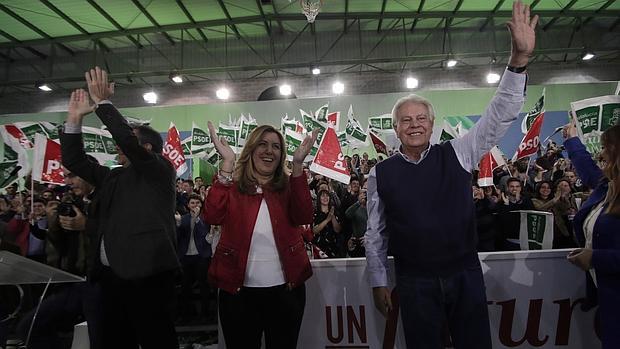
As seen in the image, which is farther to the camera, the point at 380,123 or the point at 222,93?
the point at 222,93

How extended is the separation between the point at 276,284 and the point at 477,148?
1.20 meters

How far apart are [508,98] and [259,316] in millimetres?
1575

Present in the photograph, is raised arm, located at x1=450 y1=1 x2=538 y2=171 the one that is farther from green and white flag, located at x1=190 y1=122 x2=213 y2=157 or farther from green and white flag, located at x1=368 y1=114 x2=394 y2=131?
green and white flag, located at x1=368 y1=114 x2=394 y2=131

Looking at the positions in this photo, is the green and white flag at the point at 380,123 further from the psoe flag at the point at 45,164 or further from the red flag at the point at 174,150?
the psoe flag at the point at 45,164

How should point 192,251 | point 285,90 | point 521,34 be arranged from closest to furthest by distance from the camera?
1. point 521,34
2. point 192,251
3. point 285,90

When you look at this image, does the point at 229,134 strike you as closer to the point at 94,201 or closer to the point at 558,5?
Answer: the point at 94,201

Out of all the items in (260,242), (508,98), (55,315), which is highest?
(508,98)

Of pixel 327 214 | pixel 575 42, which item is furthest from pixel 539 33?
pixel 327 214

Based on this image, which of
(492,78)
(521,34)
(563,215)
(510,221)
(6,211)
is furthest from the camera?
(492,78)

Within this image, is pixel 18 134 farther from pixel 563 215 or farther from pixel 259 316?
pixel 563 215

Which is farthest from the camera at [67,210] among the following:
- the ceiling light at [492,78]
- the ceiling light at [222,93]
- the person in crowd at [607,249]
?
the ceiling light at [492,78]

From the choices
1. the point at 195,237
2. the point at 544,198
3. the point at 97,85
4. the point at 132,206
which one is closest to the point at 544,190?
the point at 544,198

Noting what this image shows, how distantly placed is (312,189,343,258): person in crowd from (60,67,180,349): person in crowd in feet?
13.2

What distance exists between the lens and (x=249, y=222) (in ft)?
6.33
